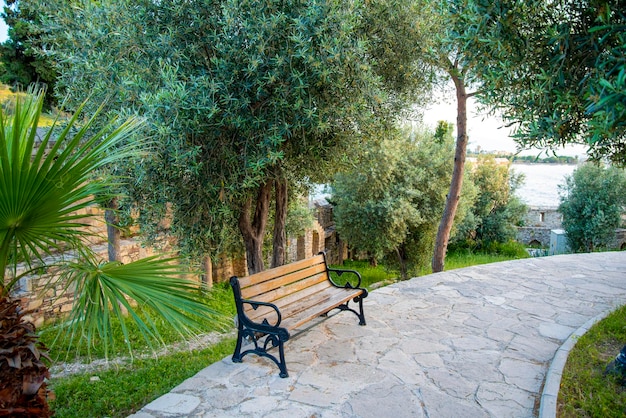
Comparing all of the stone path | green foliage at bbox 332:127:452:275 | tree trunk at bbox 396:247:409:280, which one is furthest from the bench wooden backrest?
tree trunk at bbox 396:247:409:280

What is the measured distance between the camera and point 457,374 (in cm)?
413

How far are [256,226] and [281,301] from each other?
1956 mm

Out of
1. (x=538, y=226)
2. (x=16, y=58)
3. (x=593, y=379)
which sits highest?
(x=16, y=58)

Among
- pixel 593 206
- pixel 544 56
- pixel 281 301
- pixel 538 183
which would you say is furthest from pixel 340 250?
pixel 544 56

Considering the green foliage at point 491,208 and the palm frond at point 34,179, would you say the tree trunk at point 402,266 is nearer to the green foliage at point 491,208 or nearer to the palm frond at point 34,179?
the green foliage at point 491,208

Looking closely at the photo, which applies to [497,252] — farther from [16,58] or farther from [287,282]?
[16,58]

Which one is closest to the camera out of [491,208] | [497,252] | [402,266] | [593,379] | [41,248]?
[41,248]

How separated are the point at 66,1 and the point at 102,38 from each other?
184cm

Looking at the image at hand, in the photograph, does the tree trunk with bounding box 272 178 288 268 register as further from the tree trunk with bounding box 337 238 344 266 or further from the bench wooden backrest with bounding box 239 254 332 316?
the tree trunk with bounding box 337 238 344 266

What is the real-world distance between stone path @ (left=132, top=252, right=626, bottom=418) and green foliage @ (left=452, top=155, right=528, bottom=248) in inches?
524

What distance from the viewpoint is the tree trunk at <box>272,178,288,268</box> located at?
21.4ft

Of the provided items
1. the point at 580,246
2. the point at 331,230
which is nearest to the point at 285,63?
the point at 331,230

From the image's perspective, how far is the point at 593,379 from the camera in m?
3.98

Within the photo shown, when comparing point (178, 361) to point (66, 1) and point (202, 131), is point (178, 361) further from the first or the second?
point (66, 1)
